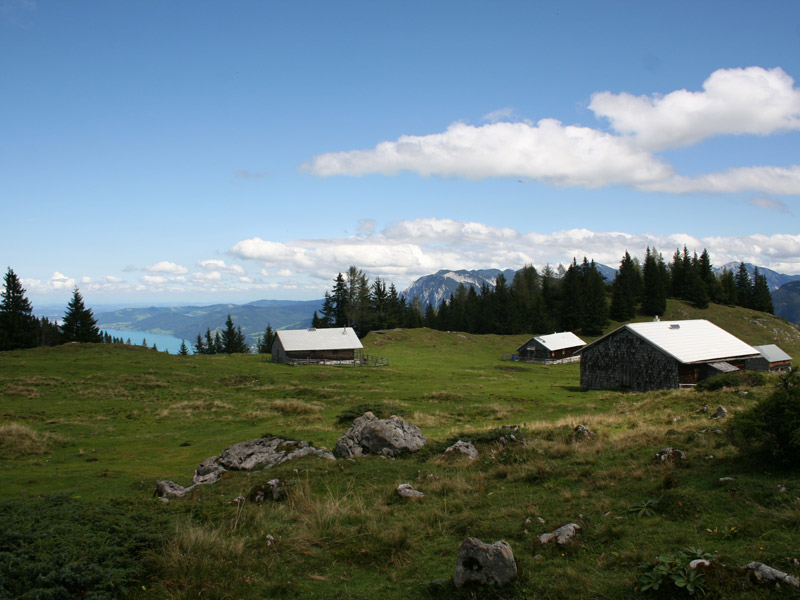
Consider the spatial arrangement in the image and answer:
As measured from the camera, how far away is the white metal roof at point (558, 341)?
310ft

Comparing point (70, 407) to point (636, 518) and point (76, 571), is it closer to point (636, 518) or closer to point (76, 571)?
point (76, 571)

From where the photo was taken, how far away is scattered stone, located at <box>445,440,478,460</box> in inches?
689

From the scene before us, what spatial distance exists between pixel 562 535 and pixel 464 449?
29.3 feet

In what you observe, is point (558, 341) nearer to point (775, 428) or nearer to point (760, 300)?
point (775, 428)

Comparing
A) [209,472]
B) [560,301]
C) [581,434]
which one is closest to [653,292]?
[560,301]

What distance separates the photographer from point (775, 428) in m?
11.4

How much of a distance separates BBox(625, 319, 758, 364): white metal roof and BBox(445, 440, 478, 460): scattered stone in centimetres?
3786

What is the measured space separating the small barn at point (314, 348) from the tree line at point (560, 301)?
39222 millimetres

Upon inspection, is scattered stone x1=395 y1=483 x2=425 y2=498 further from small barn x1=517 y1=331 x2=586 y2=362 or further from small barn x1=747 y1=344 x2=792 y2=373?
small barn x1=517 y1=331 x2=586 y2=362

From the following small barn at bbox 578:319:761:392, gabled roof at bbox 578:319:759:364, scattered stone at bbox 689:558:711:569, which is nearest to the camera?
scattered stone at bbox 689:558:711:569

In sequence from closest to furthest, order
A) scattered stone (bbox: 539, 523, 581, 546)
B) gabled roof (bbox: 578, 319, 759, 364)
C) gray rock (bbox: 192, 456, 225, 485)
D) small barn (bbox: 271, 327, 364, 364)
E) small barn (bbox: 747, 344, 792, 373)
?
scattered stone (bbox: 539, 523, 581, 546)
gray rock (bbox: 192, 456, 225, 485)
gabled roof (bbox: 578, 319, 759, 364)
small barn (bbox: 747, 344, 792, 373)
small barn (bbox: 271, 327, 364, 364)

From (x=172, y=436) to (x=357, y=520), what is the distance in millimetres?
22086

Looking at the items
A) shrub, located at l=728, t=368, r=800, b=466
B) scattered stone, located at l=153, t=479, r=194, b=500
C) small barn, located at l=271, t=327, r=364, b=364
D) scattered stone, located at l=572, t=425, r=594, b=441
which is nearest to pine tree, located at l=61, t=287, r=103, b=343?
small barn, located at l=271, t=327, r=364, b=364

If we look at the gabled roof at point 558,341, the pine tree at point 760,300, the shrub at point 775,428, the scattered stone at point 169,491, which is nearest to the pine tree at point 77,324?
the gabled roof at point 558,341
